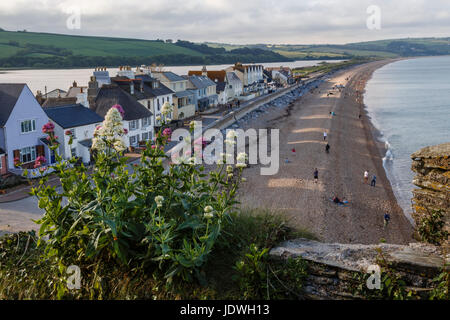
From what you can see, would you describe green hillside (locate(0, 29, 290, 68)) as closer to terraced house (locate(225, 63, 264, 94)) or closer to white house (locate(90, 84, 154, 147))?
terraced house (locate(225, 63, 264, 94))

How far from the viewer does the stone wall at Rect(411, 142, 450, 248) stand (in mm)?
7586

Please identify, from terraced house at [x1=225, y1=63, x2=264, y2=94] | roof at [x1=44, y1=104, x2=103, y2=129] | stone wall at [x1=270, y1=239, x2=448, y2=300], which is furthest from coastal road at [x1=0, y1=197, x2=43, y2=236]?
terraced house at [x1=225, y1=63, x2=264, y2=94]

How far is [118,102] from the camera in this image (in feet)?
120

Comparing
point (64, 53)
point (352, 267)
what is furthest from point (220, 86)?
point (64, 53)

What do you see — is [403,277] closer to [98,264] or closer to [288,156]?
[98,264]

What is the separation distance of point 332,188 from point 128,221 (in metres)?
21.7

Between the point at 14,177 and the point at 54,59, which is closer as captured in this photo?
the point at 14,177

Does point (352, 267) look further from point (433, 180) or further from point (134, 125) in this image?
point (134, 125)

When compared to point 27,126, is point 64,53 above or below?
above

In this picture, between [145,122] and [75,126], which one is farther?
[145,122]

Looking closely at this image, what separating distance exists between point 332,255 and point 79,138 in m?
27.5

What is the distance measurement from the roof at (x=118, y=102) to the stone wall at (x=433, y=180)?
30.4m

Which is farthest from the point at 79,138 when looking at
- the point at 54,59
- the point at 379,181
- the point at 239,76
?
the point at 54,59

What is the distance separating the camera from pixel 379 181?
1142 inches
